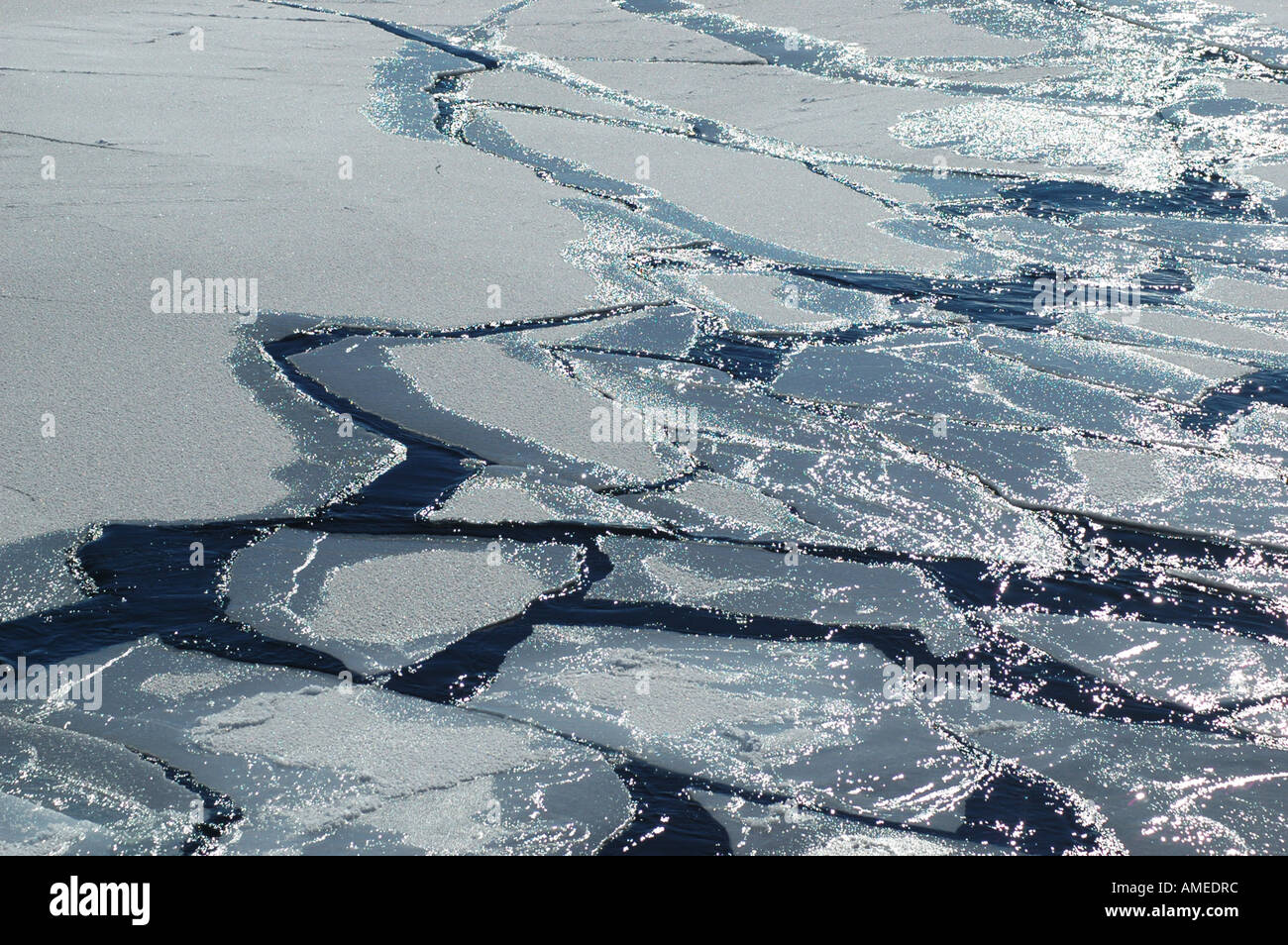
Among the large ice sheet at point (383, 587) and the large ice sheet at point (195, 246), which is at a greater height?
the large ice sheet at point (195, 246)

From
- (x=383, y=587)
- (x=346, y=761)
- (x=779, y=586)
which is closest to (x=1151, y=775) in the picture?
(x=779, y=586)

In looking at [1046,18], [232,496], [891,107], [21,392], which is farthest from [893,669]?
[1046,18]

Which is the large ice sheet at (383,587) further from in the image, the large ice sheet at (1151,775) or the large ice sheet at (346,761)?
the large ice sheet at (1151,775)

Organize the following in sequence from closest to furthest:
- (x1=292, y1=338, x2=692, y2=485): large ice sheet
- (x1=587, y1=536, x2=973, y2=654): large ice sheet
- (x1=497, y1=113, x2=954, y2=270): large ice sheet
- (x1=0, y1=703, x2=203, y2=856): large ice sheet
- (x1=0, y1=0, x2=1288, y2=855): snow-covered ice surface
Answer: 1. (x1=0, y1=703, x2=203, y2=856): large ice sheet
2. (x1=0, y1=0, x2=1288, y2=855): snow-covered ice surface
3. (x1=587, y1=536, x2=973, y2=654): large ice sheet
4. (x1=292, y1=338, x2=692, y2=485): large ice sheet
5. (x1=497, y1=113, x2=954, y2=270): large ice sheet

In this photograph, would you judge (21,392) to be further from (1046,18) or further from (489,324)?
(1046,18)

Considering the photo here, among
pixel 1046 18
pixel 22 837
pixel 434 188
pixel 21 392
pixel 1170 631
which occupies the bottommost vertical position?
pixel 22 837

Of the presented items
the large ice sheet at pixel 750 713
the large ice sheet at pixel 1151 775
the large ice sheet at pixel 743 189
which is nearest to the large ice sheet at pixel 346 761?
the large ice sheet at pixel 750 713

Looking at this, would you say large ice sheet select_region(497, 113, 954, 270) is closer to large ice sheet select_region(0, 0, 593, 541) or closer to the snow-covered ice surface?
the snow-covered ice surface

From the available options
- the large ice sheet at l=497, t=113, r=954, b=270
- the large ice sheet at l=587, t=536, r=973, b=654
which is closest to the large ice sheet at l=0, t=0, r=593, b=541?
the large ice sheet at l=497, t=113, r=954, b=270
